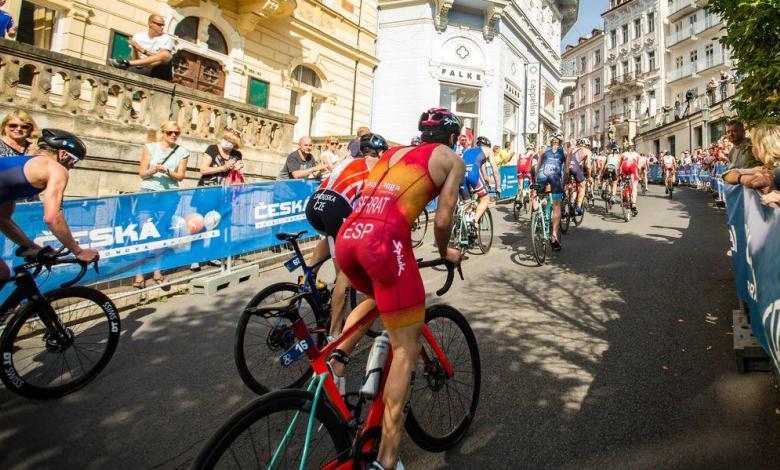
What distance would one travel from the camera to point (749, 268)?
3408 millimetres

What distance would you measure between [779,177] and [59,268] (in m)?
6.62

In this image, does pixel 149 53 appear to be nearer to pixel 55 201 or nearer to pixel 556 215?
pixel 55 201

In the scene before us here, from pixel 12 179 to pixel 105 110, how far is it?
604 cm

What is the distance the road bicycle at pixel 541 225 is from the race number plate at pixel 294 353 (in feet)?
18.4

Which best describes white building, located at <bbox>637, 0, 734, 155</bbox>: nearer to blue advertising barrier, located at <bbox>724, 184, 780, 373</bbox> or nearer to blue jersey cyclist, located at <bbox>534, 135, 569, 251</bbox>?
blue jersey cyclist, located at <bbox>534, 135, 569, 251</bbox>

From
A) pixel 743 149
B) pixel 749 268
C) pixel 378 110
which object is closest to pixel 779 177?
pixel 749 268

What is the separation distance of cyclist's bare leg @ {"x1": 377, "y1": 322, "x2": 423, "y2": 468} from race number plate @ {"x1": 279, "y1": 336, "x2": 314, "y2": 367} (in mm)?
653

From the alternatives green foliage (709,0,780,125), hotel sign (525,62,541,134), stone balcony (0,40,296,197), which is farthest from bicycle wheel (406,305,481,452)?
hotel sign (525,62,541,134)

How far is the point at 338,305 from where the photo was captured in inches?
143

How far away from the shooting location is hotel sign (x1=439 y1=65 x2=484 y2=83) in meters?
20.8

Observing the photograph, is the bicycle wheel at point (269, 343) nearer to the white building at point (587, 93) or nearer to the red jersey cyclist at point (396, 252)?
the red jersey cyclist at point (396, 252)

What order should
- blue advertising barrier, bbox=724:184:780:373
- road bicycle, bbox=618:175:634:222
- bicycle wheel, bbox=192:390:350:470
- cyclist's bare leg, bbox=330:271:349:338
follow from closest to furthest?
bicycle wheel, bbox=192:390:350:470 → blue advertising barrier, bbox=724:184:780:373 → cyclist's bare leg, bbox=330:271:349:338 → road bicycle, bbox=618:175:634:222

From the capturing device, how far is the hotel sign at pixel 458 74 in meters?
20.8

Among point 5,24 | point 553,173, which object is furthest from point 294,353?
point 5,24
